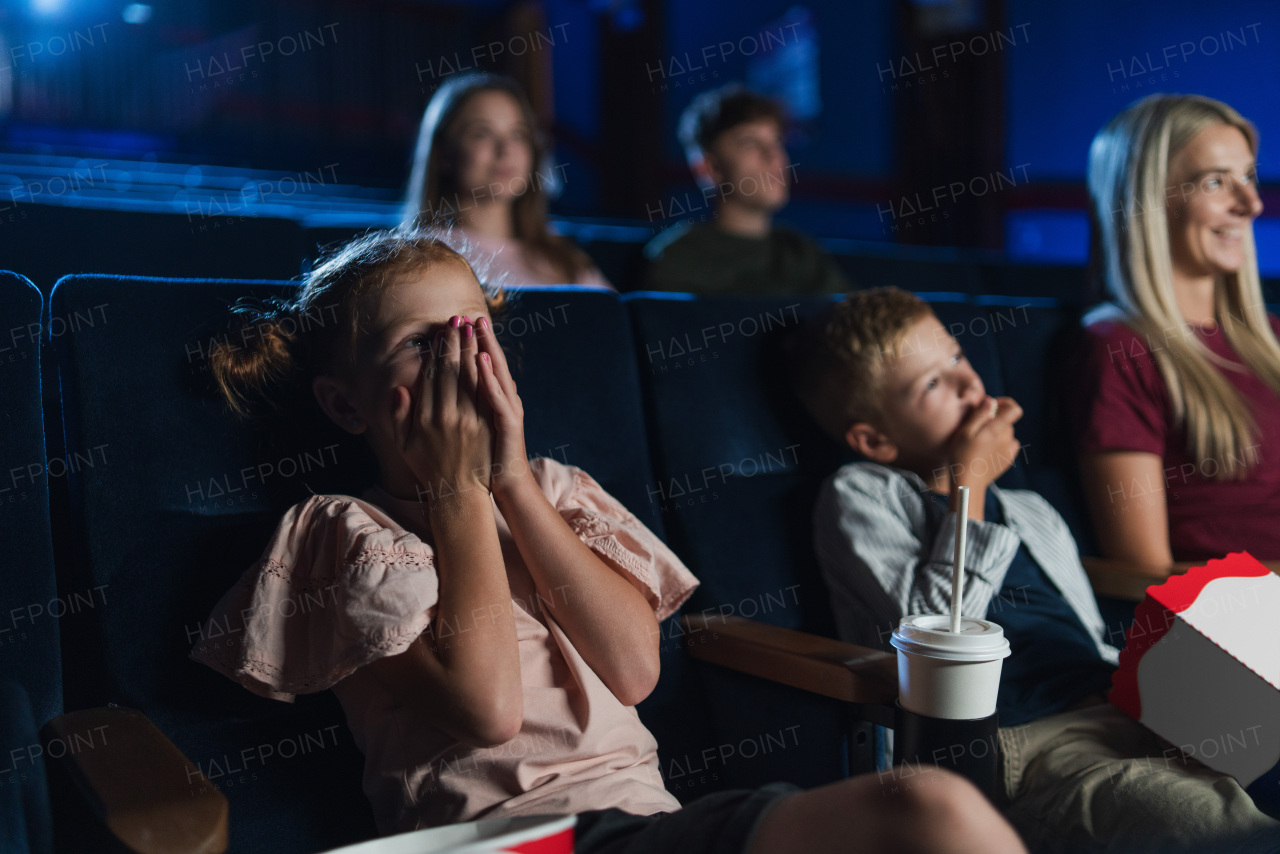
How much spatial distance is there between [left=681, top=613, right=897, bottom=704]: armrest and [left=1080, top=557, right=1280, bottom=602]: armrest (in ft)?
1.78

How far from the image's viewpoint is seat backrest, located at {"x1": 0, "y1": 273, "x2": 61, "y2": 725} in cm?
104

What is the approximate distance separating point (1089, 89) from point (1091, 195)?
2323mm

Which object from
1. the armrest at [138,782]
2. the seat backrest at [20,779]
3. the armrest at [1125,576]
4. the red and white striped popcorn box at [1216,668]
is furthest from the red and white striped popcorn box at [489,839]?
the armrest at [1125,576]

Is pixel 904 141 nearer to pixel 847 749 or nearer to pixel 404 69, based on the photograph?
pixel 404 69

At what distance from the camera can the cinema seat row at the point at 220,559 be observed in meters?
1.05

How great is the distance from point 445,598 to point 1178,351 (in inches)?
53.1

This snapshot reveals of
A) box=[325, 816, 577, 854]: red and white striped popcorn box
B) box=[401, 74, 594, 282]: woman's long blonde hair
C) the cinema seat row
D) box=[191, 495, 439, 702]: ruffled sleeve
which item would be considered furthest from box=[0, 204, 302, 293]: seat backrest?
box=[325, 816, 577, 854]: red and white striped popcorn box

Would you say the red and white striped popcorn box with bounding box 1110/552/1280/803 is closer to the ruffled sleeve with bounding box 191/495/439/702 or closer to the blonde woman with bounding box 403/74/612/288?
the ruffled sleeve with bounding box 191/495/439/702

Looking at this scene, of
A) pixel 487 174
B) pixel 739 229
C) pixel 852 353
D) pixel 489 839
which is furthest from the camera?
Result: pixel 739 229

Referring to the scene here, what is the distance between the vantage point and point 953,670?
38.5 inches

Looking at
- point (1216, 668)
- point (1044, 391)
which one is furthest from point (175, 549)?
point (1044, 391)

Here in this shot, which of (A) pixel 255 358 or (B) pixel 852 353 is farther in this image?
(B) pixel 852 353

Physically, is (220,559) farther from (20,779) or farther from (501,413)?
(501,413)

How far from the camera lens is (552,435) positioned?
1338mm
